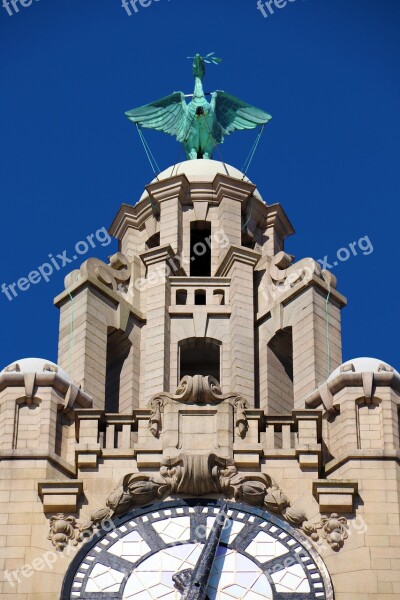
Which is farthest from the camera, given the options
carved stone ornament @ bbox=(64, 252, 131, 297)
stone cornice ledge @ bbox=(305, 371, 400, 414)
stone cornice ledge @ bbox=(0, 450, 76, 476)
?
carved stone ornament @ bbox=(64, 252, 131, 297)

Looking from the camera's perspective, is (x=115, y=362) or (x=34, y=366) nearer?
(x=34, y=366)

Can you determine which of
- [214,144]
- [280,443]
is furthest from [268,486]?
[214,144]

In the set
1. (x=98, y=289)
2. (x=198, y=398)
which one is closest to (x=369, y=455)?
(x=198, y=398)

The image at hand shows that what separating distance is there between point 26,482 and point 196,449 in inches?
96.7

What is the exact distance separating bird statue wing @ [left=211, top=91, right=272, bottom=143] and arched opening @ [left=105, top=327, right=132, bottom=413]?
5766 millimetres

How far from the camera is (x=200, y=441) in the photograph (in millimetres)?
42312

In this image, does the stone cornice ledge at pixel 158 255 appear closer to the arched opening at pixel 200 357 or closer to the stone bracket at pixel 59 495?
the arched opening at pixel 200 357

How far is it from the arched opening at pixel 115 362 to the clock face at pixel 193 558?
528 centimetres

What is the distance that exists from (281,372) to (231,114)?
21.2 ft

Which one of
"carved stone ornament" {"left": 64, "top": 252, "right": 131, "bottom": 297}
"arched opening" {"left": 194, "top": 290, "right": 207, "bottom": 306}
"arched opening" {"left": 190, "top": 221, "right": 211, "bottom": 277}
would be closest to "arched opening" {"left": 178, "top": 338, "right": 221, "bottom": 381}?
"arched opening" {"left": 194, "top": 290, "right": 207, "bottom": 306}

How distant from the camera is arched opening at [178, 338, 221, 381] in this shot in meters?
46.8

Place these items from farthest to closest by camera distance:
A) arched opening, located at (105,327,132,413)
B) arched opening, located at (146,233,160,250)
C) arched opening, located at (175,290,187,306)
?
arched opening, located at (146,233,160,250) → arched opening, located at (175,290,187,306) → arched opening, located at (105,327,132,413)

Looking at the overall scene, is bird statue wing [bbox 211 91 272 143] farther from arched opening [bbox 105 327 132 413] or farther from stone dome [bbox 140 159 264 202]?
arched opening [bbox 105 327 132 413]

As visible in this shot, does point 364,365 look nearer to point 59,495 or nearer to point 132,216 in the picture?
point 59,495
